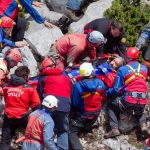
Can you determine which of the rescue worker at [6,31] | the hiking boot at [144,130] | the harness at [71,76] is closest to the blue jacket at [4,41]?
the rescue worker at [6,31]

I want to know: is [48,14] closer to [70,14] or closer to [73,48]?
[70,14]

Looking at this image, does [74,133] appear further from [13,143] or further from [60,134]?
[13,143]

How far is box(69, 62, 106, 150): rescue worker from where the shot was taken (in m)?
11.6

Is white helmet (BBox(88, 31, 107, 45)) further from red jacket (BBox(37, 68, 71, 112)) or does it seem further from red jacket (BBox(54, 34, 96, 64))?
red jacket (BBox(37, 68, 71, 112))

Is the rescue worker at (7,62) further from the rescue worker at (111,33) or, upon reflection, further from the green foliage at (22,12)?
the green foliage at (22,12)

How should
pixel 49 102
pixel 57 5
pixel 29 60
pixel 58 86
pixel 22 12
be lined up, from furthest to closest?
pixel 57 5 → pixel 22 12 → pixel 29 60 → pixel 58 86 → pixel 49 102

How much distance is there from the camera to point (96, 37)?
1237cm

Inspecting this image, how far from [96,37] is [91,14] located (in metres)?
2.75

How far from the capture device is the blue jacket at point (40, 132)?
34.6ft

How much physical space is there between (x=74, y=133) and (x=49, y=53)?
6.80 ft

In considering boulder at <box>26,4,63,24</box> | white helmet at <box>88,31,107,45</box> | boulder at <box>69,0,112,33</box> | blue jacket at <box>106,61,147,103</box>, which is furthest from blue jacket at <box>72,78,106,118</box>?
boulder at <box>26,4,63,24</box>

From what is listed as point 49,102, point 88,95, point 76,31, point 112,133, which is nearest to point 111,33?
point 76,31

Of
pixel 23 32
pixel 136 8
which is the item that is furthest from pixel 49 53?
pixel 136 8

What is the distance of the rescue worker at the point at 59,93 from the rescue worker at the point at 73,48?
3.47 ft
